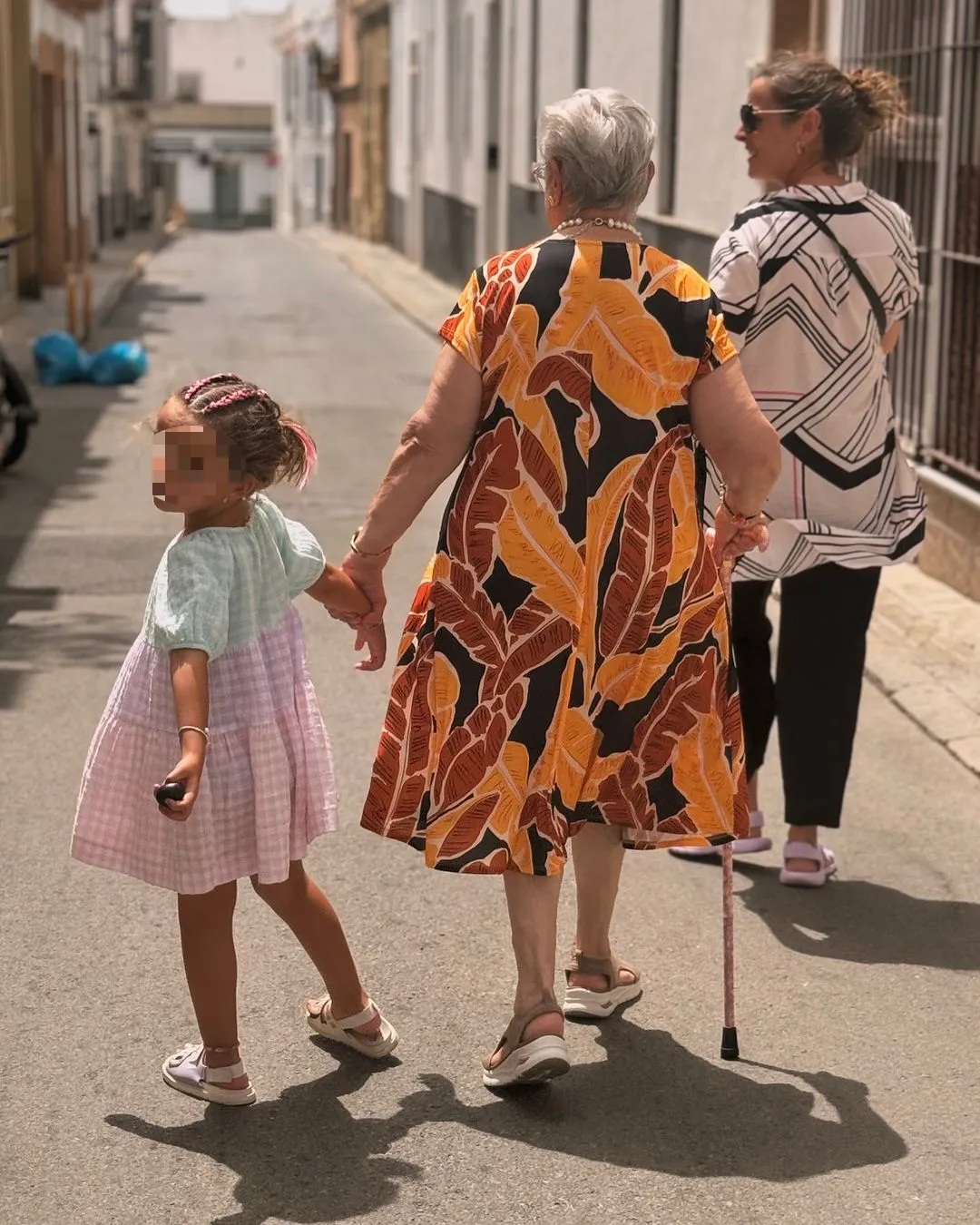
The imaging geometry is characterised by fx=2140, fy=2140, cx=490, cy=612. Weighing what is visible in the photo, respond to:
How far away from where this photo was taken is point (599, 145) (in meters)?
3.96

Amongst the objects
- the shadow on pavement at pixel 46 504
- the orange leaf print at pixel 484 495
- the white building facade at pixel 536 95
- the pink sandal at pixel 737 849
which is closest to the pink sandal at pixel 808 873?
the pink sandal at pixel 737 849

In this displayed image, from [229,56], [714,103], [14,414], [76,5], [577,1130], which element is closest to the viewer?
[577,1130]

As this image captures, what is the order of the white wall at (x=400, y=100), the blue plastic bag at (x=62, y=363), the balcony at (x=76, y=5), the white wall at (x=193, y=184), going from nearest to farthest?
the blue plastic bag at (x=62, y=363)
the balcony at (x=76, y=5)
the white wall at (x=400, y=100)
the white wall at (x=193, y=184)

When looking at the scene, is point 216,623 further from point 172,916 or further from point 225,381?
point 172,916

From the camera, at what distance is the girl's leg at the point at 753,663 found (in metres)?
5.54

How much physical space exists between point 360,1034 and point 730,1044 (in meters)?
0.74

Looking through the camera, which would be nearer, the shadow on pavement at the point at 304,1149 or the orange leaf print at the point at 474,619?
the shadow on pavement at the point at 304,1149

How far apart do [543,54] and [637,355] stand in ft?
66.5

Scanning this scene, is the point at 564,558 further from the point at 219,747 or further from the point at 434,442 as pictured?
the point at 219,747

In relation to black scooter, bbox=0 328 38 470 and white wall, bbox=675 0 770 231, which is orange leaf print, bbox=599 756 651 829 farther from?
white wall, bbox=675 0 770 231

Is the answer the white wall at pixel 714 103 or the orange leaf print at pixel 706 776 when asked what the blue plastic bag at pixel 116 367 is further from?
the orange leaf print at pixel 706 776

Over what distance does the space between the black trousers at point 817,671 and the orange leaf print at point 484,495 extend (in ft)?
5.19

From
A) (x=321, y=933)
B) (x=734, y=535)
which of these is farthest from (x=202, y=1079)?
(x=734, y=535)

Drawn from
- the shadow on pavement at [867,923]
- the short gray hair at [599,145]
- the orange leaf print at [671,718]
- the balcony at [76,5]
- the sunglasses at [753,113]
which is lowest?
the shadow on pavement at [867,923]
